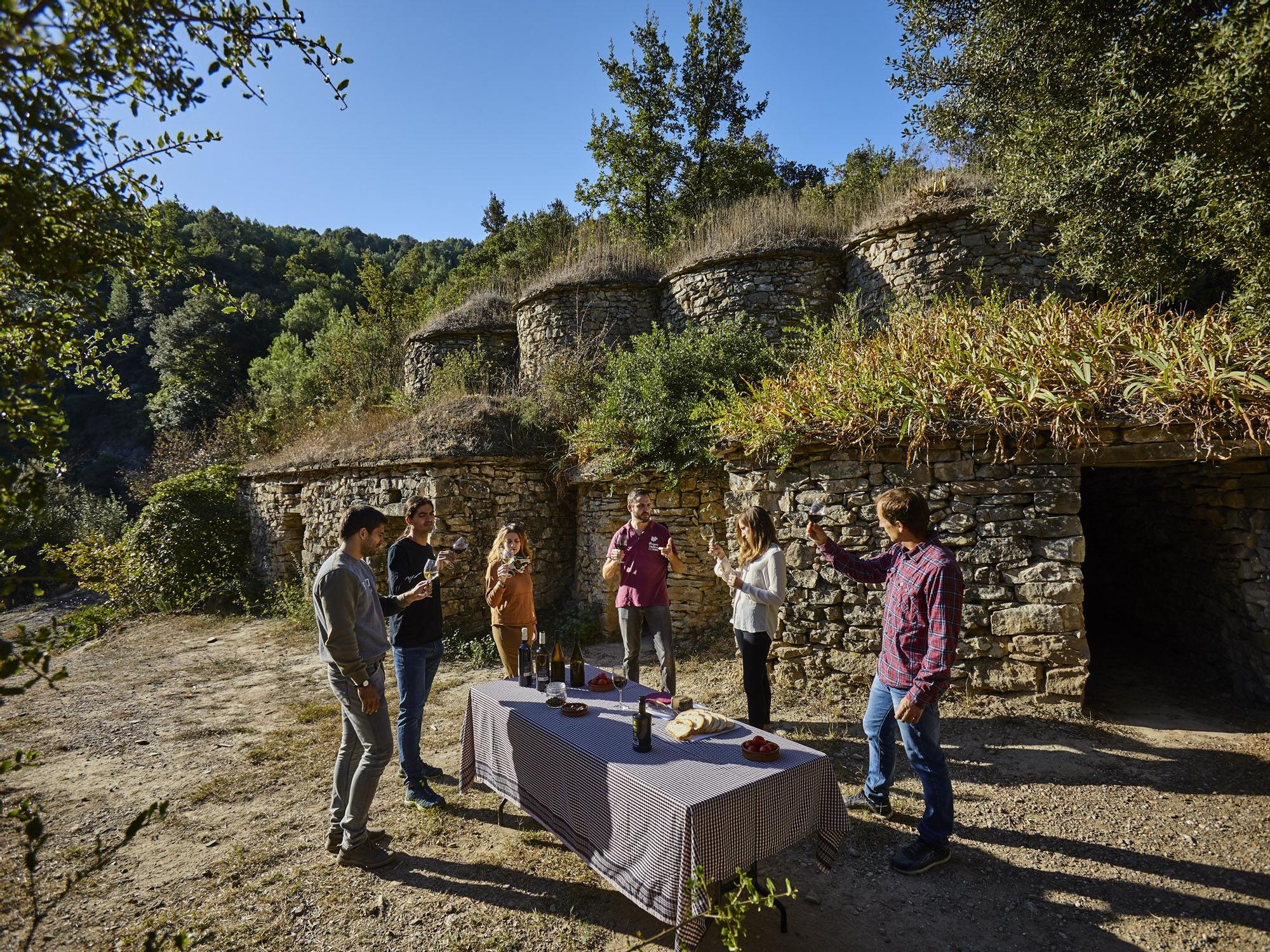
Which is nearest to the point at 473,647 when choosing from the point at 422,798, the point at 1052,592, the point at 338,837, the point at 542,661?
the point at 422,798

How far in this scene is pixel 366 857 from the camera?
3.57 metres

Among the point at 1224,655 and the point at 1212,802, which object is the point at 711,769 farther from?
the point at 1224,655

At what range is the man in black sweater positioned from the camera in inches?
163

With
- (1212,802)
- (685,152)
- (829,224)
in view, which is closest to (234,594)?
(829,224)

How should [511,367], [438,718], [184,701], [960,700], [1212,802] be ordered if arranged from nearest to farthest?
[1212,802] < [960,700] < [438,718] < [184,701] < [511,367]

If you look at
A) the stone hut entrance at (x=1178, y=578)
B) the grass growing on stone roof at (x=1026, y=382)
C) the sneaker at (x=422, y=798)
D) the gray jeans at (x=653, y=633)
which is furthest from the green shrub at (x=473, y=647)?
the stone hut entrance at (x=1178, y=578)

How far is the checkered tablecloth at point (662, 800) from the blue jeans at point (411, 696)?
2.96ft

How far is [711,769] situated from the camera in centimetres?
277

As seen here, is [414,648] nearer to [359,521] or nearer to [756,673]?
[359,521]

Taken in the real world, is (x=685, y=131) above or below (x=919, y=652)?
above

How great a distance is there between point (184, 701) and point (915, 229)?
11.4m

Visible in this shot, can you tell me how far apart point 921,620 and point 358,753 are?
333 centimetres

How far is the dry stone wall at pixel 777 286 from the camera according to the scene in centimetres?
994

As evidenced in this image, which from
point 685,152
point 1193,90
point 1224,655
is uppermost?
point 685,152
